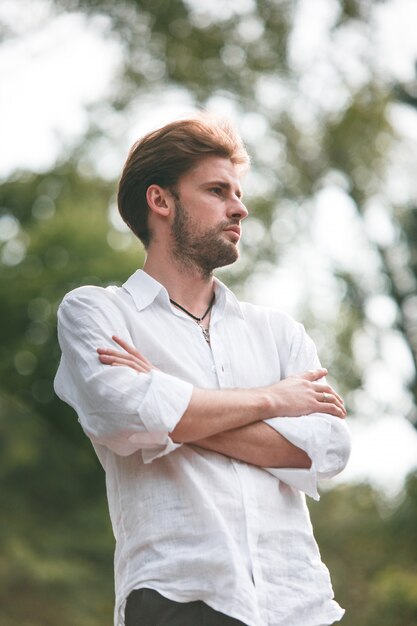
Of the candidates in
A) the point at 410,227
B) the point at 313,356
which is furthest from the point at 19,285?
the point at 313,356

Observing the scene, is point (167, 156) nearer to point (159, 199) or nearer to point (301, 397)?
point (159, 199)

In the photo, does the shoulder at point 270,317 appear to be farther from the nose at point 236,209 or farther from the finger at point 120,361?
the finger at point 120,361

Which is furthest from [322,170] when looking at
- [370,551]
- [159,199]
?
[159,199]

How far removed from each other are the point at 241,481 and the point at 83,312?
574 millimetres

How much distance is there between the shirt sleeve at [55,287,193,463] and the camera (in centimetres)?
236

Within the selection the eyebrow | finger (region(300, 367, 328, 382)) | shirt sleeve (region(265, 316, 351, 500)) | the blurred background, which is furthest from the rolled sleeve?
the blurred background

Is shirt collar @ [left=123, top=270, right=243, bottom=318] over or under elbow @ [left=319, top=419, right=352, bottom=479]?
over

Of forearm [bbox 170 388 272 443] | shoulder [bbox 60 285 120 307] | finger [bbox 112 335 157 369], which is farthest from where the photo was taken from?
shoulder [bbox 60 285 120 307]

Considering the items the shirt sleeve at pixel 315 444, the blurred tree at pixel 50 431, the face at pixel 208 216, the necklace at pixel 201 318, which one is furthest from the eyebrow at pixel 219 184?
the blurred tree at pixel 50 431

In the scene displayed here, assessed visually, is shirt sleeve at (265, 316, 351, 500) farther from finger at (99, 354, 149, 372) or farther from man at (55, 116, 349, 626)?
finger at (99, 354, 149, 372)

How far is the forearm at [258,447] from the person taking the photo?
2.47 m

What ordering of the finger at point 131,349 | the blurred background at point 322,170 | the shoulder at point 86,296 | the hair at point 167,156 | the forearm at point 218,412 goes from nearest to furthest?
the forearm at point 218,412, the finger at point 131,349, the shoulder at point 86,296, the hair at point 167,156, the blurred background at point 322,170

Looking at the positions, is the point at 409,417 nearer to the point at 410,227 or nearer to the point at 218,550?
the point at 410,227

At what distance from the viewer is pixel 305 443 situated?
252 cm
